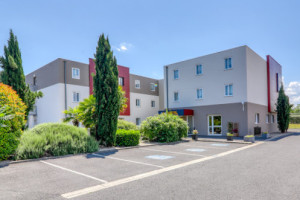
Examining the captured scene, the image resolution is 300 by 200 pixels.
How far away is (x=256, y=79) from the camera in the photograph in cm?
2262

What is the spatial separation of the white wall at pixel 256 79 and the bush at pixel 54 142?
16.5 m

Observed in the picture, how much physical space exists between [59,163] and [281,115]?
87.9ft

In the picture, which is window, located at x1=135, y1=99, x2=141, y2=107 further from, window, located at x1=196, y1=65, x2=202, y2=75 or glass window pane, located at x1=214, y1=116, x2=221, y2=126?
glass window pane, located at x1=214, y1=116, x2=221, y2=126

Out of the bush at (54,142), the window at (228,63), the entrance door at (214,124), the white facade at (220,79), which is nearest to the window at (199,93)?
the white facade at (220,79)

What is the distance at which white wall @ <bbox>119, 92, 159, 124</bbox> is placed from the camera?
2955 cm

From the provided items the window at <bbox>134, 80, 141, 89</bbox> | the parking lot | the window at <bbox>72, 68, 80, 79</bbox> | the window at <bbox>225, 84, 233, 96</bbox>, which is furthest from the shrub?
the window at <bbox>134, 80, 141, 89</bbox>

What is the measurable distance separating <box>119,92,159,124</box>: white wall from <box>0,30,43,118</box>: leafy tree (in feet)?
53.3

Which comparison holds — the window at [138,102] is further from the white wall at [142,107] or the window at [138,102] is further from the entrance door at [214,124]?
the entrance door at [214,124]

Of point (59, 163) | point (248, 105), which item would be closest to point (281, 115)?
point (248, 105)

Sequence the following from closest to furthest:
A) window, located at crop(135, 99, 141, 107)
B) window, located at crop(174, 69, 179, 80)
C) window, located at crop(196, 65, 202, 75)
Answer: window, located at crop(196, 65, 202, 75), window, located at crop(174, 69, 179, 80), window, located at crop(135, 99, 141, 107)

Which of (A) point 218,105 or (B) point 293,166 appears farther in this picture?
(A) point 218,105

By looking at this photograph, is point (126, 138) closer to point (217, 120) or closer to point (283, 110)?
point (217, 120)

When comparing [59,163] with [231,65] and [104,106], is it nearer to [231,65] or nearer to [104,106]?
[104,106]

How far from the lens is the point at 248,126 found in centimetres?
2009
